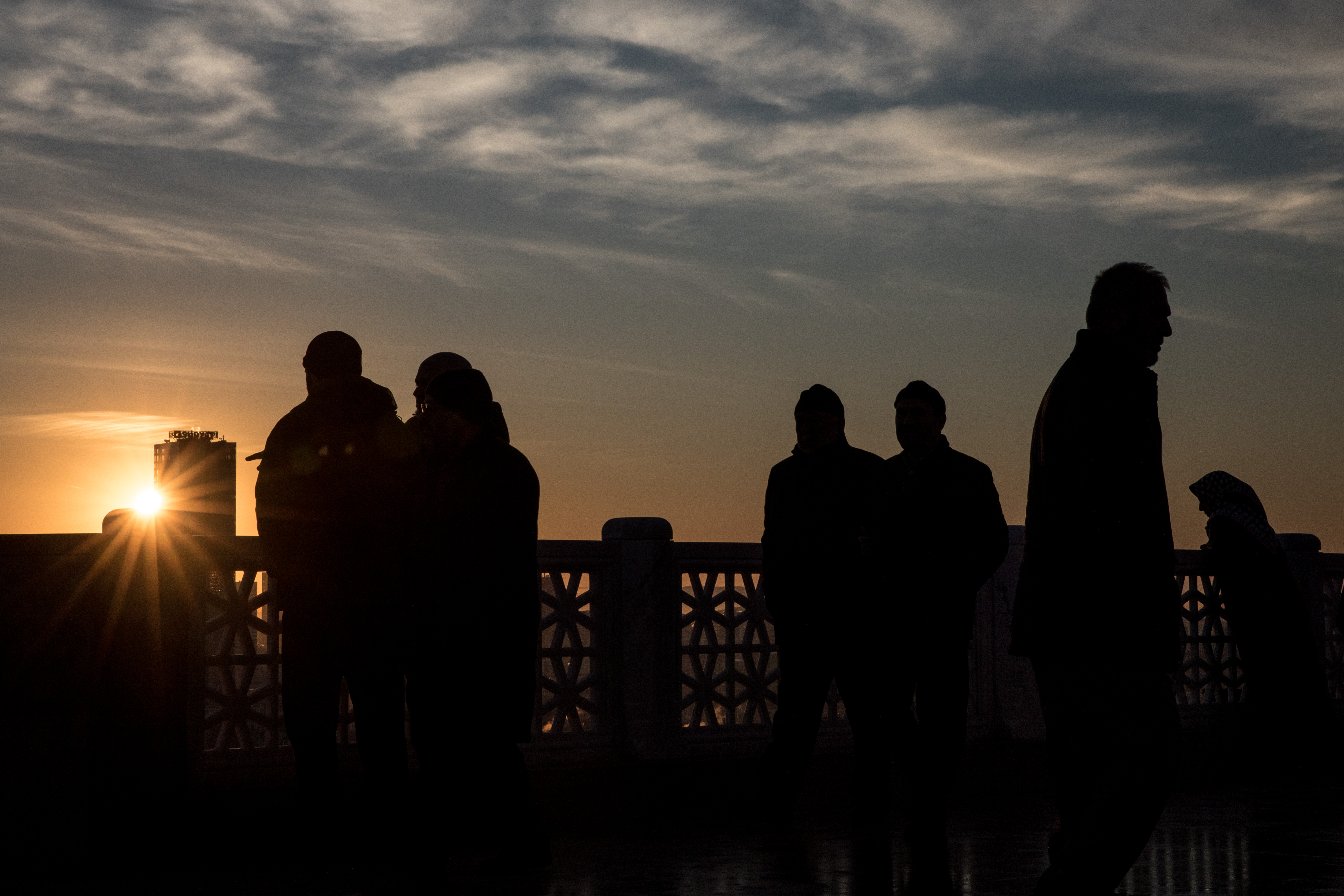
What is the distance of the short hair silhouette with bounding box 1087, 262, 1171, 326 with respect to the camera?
4809 mm

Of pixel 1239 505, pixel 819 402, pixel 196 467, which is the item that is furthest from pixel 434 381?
pixel 196 467

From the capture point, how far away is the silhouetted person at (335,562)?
6.31m

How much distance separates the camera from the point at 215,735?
7.56m

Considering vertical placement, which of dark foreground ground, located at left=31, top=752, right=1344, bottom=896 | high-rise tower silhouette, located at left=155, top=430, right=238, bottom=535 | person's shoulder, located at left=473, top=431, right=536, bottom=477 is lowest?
dark foreground ground, located at left=31, top=752, right=1344, bottom=896

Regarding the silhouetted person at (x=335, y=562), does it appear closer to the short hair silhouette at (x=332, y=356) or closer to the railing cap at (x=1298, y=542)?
the short hair silhouette at (x=332, y=356)

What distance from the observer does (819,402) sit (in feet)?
27.6

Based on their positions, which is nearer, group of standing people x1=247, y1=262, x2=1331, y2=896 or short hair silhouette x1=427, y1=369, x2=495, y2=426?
group of standing people x1=247, y1=262, x2=1331, y2=896

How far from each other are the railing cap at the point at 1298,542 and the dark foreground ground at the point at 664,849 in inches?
128

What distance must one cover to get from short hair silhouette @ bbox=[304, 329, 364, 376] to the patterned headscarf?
6.67 meters

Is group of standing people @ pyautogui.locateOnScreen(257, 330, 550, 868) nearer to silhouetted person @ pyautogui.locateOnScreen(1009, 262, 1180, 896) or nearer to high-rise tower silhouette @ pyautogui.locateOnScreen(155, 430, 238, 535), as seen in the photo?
silhouetted person @ pyautogui.locateOnScreen(1009, 262, 1180, 896)

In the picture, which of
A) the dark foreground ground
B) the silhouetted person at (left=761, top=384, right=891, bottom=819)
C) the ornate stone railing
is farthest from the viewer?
the silhouetted person at (left=761, top=384, right=891, bottom=819)

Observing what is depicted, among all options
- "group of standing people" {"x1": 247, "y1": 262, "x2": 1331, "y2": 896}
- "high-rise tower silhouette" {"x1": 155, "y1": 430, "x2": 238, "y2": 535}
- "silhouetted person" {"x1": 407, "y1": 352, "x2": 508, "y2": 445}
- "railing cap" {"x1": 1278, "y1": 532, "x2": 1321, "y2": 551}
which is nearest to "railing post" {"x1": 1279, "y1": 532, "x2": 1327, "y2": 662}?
"railing cap" {"x1": 1278, "y1": 532, "x2": 1321, "y2": 551}

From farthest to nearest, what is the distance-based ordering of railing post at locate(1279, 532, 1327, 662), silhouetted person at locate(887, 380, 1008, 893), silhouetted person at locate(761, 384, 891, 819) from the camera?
1. railing post at locate(1279, 532, 1327, 662)
2. silhouetted person at locate(761, 384, 891, 819)
3. silhouetted person at locate(887, 380, 1008, 893)

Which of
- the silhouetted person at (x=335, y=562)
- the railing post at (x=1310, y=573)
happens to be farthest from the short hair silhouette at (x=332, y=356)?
the railing post at (x=1310, y=573)
